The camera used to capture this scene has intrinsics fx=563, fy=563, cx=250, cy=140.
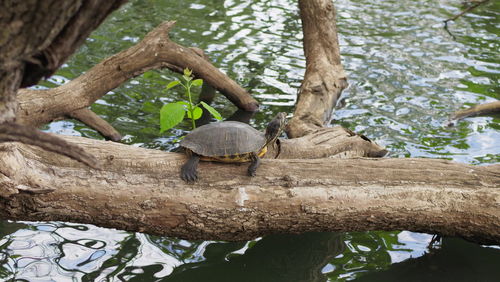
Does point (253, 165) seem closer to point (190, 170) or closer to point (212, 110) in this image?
point (190, 170)

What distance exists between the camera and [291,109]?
669 centimetres

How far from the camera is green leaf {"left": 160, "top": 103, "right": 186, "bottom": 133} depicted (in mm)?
4500

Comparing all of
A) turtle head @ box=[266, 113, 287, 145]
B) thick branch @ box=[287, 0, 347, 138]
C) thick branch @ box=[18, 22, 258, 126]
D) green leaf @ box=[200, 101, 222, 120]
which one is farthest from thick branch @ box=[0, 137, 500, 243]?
thick branch @ box=[287, 0, 347, 138]

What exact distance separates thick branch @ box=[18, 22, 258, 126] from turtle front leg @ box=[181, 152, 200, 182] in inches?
75.7

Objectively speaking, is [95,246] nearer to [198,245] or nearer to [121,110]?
[198,245]

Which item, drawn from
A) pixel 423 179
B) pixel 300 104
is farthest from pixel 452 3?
pixel 423 179

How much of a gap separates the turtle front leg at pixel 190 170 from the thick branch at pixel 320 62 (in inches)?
91.3

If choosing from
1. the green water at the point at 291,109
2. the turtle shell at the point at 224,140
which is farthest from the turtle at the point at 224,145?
the green water at the point at 291,109

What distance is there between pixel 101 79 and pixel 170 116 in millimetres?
1063

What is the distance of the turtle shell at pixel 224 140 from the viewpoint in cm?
366

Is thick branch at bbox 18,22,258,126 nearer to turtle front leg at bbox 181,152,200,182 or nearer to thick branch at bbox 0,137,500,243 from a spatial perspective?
thick branch at bbox 0,137,500,243

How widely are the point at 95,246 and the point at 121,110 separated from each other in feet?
8.81

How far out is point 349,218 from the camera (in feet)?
12.0

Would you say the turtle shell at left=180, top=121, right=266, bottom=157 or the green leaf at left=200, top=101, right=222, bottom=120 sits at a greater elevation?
the turtle shell at left=180, top=121, right=266, bottom=157
